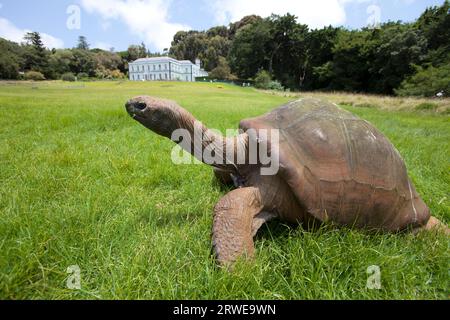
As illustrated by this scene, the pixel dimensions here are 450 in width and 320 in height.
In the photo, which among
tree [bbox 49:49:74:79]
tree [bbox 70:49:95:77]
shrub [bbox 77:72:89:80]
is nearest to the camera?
tree [bbox 49:49:74:79]

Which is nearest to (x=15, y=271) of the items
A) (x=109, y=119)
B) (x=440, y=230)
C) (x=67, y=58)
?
(x=440, y=230)

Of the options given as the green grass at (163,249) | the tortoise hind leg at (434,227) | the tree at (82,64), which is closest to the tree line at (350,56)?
the tortoise hind leg at (434,227)

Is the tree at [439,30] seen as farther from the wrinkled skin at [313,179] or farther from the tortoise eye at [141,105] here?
the tortoise eye at [141,105]

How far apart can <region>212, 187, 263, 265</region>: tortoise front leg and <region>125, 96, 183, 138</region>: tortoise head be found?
25.7 inches

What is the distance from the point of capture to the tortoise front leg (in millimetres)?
1619

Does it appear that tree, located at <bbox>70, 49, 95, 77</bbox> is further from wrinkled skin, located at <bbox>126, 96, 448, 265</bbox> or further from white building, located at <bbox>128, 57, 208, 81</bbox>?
wrinkled skin, located at <bbox>126, 96, 448, 265</bbox>

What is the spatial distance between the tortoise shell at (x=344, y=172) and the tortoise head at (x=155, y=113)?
661mm

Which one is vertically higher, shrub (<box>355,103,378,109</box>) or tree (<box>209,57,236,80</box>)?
tree (<box>209,57,236,80</box>)

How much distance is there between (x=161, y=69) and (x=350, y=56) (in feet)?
250

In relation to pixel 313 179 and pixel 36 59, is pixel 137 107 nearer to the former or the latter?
pixel 313 179
